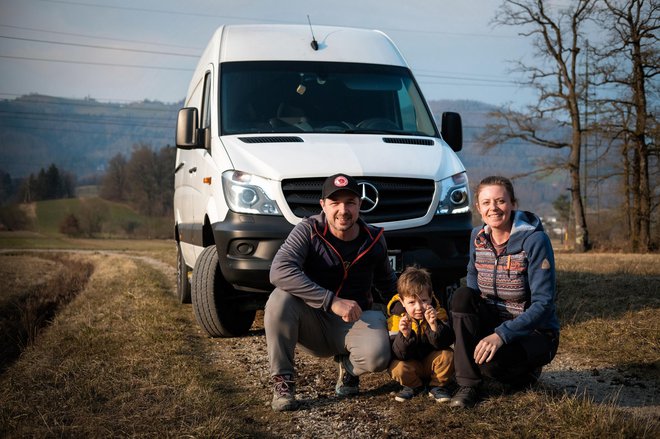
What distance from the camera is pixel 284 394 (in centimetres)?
435

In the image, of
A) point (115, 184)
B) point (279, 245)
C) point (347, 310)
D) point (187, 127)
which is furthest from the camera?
point (115, 184)

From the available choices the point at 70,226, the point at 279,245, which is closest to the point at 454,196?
the point at 279,245

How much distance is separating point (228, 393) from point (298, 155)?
7.00ft

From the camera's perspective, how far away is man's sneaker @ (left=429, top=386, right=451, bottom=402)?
14.2ft

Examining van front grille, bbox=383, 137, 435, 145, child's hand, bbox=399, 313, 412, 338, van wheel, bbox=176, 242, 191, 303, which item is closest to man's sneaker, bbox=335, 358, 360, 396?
child's hand, bbox=399, 313, 412, 338

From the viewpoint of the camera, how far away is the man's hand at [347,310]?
4.29 m

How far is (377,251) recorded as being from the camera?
4734mm

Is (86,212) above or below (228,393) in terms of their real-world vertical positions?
above

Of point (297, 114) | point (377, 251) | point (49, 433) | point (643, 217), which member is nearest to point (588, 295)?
point (297, 114)

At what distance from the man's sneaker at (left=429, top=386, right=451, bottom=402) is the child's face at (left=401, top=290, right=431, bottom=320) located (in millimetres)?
450

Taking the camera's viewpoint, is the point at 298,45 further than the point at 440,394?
Yes

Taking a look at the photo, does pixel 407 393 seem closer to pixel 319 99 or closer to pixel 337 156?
pixel 337 156

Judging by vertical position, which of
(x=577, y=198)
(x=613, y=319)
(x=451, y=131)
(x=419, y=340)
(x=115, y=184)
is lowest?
(x=613, y=319)

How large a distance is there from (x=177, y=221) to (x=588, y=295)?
5.25 meters
